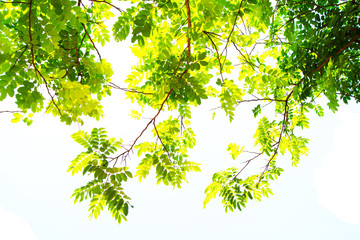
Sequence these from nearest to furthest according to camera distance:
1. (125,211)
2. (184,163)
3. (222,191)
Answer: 1. (125,211)
2. (184,163)
3. (222,191)

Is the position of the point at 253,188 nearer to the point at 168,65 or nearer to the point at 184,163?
the point at 184,163

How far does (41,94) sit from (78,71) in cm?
70

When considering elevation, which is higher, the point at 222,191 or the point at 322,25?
the point at 322,25

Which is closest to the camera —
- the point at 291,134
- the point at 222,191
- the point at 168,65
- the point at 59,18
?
the point at 59,18

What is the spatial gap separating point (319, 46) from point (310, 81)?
13.4 inches

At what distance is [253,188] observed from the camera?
315 cm

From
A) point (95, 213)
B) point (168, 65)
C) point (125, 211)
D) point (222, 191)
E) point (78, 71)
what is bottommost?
point (125, 211)

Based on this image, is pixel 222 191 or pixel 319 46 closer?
pixel 319 46

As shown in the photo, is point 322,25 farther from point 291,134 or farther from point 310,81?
point 291,134

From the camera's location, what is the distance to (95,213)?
228 centimetres

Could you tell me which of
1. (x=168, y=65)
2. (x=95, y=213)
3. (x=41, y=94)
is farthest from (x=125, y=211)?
(x=168, y=65)

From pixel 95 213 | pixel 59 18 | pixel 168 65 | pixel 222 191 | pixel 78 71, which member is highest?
pixel 78 71

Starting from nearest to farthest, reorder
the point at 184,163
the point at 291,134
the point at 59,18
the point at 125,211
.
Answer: the point at 59,18, the point at 125,211, the point at 184,163, the point at 291,134

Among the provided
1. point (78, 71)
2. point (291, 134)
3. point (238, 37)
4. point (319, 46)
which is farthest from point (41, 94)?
point (291, 134)
